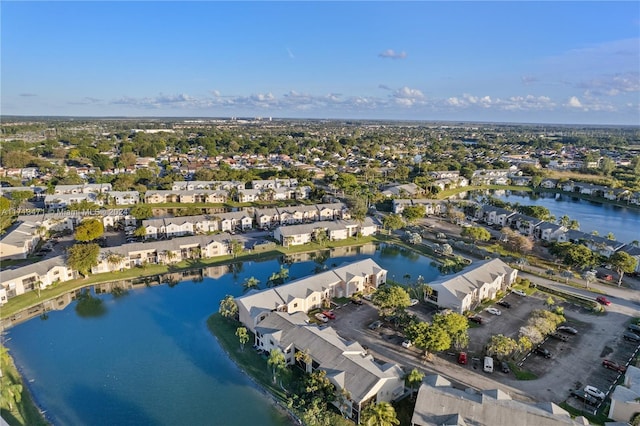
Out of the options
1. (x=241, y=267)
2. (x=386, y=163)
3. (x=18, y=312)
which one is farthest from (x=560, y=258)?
(x=386, y=163)

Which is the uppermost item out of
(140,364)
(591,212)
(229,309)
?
(229,309)

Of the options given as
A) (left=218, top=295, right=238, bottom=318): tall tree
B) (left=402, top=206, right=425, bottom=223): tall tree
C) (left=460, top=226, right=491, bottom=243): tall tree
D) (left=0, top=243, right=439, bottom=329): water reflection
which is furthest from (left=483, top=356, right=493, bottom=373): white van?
(left=402, top=206, right=425, bottom=223): tall tree

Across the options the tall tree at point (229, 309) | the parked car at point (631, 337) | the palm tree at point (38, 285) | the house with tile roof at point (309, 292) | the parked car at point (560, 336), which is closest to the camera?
the parked car at point (560, 336)

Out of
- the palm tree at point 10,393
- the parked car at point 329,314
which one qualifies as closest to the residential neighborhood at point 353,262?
the parked car at point 329,314

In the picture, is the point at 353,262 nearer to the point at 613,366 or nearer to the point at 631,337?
the point at 613,366

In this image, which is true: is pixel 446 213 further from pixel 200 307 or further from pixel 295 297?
pixel 200 307

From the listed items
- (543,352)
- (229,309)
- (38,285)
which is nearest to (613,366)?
(543,352)

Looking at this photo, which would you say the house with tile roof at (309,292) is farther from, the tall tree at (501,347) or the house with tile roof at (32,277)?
the house with tile roof at (32,277)
